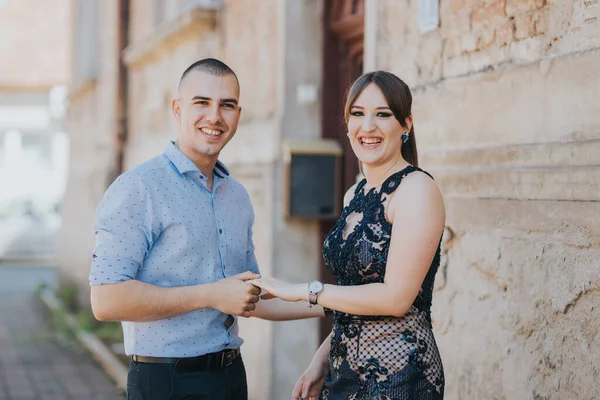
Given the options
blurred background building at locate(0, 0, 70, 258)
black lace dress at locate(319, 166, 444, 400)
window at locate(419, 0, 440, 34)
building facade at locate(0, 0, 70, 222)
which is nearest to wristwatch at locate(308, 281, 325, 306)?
black lace dress at locate(319, 166, 444, 400)

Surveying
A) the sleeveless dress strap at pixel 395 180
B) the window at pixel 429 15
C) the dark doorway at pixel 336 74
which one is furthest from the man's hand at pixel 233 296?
the dark doorway at pixel 336 74

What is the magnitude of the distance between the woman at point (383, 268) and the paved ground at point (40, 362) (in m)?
5.34

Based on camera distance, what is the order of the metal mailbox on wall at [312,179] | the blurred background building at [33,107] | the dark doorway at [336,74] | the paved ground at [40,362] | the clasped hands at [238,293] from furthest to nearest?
the blurred background building at [33,107] → the paved ground at [40,362] → the dark doorway at [336,74] → the metal mailbox on wall at [312,179] → the clasped hands at [238,293]

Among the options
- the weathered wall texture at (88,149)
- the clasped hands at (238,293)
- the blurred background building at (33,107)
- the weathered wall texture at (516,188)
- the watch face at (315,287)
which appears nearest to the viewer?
the watch face at (315,287)

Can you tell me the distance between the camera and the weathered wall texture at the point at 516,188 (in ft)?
10.1

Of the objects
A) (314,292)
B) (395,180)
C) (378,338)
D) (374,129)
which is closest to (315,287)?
(314,292)

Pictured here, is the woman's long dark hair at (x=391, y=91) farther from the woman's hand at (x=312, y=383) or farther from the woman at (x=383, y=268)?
the woman's hand at (x=312, y=383)

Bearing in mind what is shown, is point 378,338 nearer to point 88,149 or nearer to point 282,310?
point 282,310

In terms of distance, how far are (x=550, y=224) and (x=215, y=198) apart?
1260mm

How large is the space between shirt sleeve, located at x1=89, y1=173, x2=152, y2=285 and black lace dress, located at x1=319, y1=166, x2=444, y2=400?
2.05 feet

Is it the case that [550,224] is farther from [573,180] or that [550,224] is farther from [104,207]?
→ [104,207]

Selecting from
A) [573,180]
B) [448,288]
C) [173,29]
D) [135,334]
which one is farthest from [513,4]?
[173,29]

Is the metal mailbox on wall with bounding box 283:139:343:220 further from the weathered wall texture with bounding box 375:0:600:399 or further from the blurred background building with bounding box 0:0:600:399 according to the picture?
the weathered wall texture with bounding box 375:0:600:399

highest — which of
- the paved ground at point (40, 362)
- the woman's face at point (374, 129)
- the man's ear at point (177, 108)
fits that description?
the man's ear at point (177, 108)
